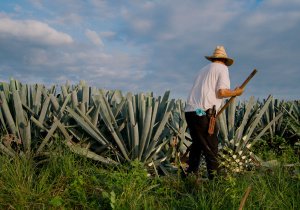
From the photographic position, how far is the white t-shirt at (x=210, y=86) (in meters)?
5.58

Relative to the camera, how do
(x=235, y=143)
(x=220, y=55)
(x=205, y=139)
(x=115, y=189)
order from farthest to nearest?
(x=235, y=143) < (x=220, y=55) < (x=205, y=139) < (x=115, y=189)

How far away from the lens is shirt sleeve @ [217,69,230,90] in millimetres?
5547

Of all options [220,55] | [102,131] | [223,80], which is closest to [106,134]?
[102,131]

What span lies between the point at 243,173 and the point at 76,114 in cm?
209

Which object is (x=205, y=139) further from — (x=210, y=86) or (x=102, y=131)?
(x=102, y=131)

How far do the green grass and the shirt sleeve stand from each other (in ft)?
3.50

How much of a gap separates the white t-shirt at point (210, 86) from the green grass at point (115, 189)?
3.01 feet

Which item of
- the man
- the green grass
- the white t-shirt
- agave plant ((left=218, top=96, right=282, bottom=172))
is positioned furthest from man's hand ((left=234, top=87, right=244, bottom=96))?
the green grass

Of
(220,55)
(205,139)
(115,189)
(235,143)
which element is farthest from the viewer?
(235,143)

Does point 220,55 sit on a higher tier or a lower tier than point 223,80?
higher

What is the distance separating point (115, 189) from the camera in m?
4.66

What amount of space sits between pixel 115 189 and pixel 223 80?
1.86 meters

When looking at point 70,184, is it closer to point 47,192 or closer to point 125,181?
point 47,192

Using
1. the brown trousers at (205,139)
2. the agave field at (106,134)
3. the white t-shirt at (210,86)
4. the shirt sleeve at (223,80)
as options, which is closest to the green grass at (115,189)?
the agave field at (106,134)
